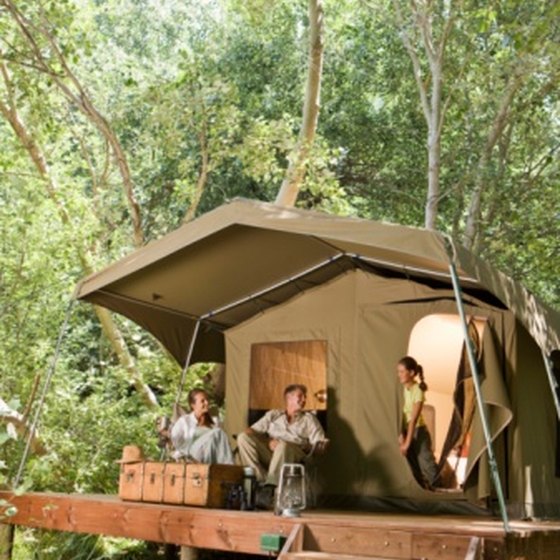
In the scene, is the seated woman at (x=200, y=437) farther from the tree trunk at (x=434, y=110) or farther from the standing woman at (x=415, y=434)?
the tree trunk at (x=434, y=110)

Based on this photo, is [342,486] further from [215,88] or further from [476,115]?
[476,115]

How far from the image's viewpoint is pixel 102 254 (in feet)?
36.6

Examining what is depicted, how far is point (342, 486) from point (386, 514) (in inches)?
30.3

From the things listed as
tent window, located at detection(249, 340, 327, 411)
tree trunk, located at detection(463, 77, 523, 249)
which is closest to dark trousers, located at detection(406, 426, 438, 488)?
tent window, located at detection(249, 340, 327, 411)

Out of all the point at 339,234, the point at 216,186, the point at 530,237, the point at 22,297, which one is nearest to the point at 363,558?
the point at 339,234

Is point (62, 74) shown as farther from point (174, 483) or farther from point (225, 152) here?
point (174, 483)

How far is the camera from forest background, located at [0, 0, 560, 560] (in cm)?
1016

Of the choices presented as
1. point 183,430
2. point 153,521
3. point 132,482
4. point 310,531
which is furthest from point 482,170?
point 310,531

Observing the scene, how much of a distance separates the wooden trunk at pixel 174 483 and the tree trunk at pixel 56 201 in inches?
167

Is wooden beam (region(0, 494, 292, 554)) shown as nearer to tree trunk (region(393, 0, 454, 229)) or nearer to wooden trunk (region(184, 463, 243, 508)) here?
wooden trunk (region(184, 463, 243, 508))

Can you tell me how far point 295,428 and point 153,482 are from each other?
102cm

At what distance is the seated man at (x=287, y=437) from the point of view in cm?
676

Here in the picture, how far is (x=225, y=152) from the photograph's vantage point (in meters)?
10.7

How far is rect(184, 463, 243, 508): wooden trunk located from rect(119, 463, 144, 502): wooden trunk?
1.27ft
